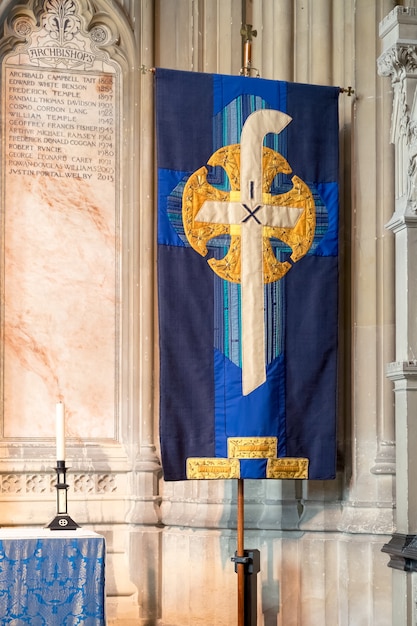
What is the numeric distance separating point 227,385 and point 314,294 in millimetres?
709

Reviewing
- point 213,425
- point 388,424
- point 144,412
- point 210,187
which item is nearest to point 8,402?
point 144,412

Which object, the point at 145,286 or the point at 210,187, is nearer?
the point at 210,187

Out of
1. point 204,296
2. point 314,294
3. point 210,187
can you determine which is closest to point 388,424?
point 314,294

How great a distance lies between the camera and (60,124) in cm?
682

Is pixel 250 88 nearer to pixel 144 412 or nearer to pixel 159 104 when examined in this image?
pixel 159 104

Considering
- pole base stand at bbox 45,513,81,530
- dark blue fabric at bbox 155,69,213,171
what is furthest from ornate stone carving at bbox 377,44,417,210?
pole base stand at bbox 45,513,81,530

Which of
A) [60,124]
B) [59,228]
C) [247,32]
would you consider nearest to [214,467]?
[59,228]

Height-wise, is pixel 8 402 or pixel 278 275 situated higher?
pixel 278 275

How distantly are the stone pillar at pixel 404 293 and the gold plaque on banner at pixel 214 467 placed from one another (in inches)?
33.9

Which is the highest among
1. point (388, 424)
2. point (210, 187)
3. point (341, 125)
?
point (341, 125)

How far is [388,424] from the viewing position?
20.7ft

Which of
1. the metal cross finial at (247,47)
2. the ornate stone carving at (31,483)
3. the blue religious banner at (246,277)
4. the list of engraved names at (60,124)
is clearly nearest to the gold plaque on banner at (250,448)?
the blue religious banner at (246,277)

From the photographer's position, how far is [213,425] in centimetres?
610

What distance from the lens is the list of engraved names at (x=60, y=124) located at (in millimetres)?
6754
